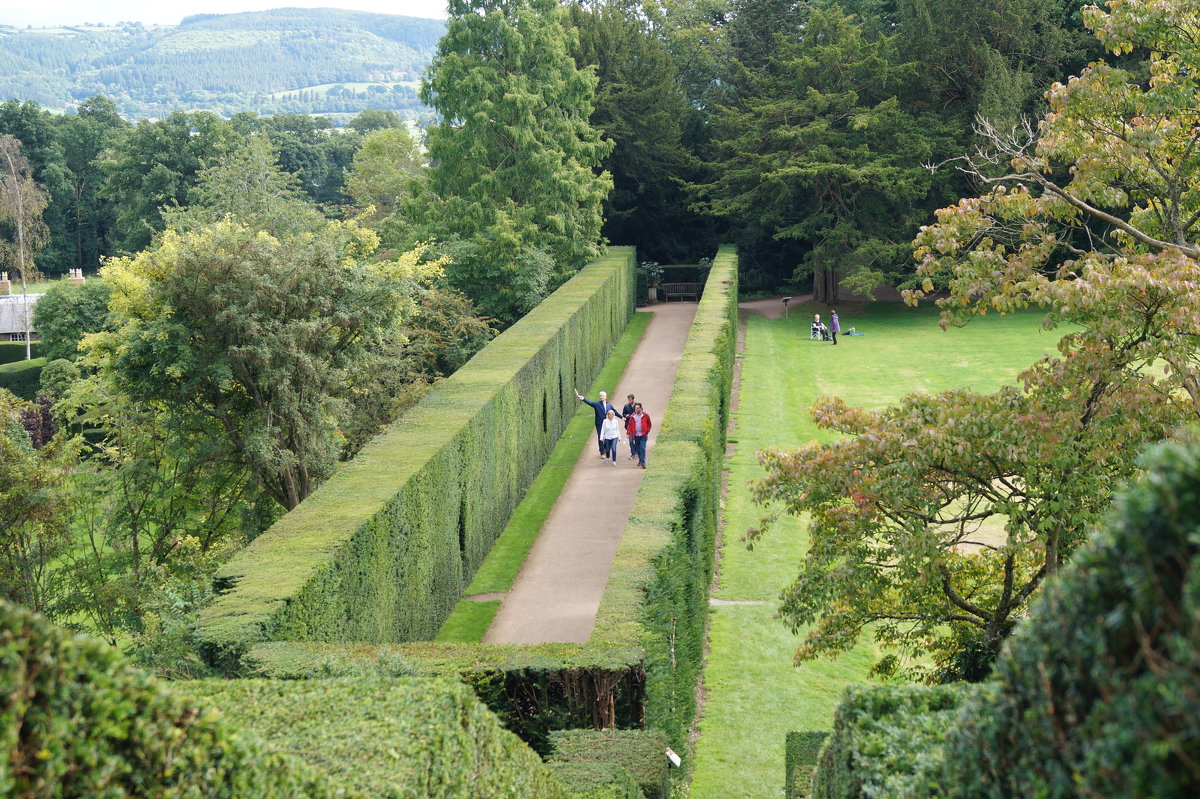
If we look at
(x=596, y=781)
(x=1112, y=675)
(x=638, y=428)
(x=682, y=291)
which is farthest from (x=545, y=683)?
(x=682, y=291)

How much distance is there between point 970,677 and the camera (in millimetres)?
11258

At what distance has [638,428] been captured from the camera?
22.6m

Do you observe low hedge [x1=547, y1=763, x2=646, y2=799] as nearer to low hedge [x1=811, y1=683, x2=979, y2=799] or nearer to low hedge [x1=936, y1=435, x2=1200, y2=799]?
low hedge [x1=811, y1=683, x2=979, y2=799]

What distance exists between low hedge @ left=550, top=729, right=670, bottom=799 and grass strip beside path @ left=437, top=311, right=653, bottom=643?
6.33m

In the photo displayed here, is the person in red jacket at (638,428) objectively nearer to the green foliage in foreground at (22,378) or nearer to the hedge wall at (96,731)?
the hedge wall at (96,731)

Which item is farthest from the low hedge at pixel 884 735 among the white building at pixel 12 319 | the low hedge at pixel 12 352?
the white building at pixel 12 319

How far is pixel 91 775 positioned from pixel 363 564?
940 centimetres

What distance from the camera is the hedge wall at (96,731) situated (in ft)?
10.00

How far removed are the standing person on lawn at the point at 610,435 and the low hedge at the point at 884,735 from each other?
16.7 metres

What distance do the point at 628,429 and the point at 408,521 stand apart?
9.02 metres

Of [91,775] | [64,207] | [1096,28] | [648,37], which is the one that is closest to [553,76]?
[648,37]

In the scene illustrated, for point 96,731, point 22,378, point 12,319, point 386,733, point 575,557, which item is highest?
point 96,731

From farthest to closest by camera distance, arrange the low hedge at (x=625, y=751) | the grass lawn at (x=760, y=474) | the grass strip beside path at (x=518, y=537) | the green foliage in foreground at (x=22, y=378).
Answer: the green foliage in foreground at (x=22, y=378) < the grass strip beside path at (x=518, y=537) < the grass lawn at (x=760, y=474) < the low hedge at (x=625, y=751)

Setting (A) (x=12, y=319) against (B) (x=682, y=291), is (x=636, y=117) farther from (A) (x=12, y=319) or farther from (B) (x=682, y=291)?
(A) (x=12, y=319)
